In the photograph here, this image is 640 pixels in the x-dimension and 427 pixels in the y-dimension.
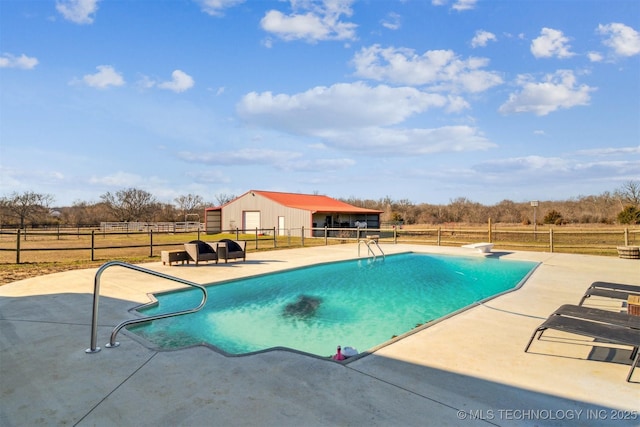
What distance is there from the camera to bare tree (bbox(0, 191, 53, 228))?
129 feet

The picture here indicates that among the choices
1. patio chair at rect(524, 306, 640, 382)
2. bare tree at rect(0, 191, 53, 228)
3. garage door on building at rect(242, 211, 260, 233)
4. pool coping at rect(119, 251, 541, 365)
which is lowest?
pool coping at rect(119, 251, 541, 365)

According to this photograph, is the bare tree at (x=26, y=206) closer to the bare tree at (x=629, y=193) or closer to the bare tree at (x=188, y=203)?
the bare tree at (x=188, y=203)

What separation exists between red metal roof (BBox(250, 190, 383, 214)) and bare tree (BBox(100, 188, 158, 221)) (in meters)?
25.5

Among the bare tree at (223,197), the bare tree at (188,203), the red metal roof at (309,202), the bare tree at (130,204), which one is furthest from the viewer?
the bare tree at (223,197)

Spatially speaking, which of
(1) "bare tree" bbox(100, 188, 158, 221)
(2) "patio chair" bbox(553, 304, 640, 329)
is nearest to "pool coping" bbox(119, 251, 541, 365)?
(2) "patio chair" bbox(553, 304, 640, 329)

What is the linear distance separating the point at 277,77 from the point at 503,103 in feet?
39.0

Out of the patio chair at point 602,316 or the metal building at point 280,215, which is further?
the metal building at point 280,215

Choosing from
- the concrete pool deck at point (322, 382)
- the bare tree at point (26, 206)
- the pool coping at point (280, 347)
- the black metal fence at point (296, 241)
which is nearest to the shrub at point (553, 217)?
the black metal fence at point (296, 241)

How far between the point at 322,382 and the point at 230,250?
8.84 m

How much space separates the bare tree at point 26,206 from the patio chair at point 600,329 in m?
50.5

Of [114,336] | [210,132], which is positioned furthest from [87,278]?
[210,132]

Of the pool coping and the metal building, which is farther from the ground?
the metal building

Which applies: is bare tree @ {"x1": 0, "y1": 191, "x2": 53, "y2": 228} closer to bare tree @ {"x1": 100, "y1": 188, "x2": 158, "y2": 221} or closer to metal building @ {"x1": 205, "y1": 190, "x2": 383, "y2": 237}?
bare tree @ {"x1": 100, "y1": 188, "x2": 158, "y2": 221}

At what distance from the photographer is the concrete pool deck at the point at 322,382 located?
2.40m
